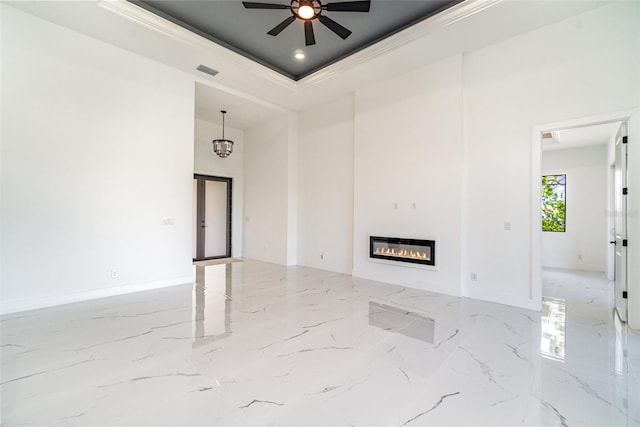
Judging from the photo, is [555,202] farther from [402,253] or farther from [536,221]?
[402,253]

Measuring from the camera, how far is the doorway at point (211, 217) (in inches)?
304

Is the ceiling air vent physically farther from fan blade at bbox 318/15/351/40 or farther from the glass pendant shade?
fan blade at bbox 318/15/351/40

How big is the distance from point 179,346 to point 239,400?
1.10m

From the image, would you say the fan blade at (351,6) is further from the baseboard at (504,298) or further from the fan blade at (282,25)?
the baseboard at (504,298)

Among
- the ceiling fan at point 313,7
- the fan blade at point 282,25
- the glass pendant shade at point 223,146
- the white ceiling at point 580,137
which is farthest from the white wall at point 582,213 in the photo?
the glass pendant shade at point 223,146

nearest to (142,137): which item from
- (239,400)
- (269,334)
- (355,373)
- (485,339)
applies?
(269,334)

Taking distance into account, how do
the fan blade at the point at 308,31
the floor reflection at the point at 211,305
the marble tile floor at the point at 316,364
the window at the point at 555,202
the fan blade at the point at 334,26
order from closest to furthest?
1. the marble tile floor at the point at 316,364
2. the floor reflection at the point at 211,305
3. the fan blade at the point at 334,26
4. the fan blade at the point at 308,31
5. the window at the point at 555,202

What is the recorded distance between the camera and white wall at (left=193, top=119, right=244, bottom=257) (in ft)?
24.6

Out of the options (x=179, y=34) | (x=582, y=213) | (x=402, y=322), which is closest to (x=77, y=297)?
(x=179, y=34)

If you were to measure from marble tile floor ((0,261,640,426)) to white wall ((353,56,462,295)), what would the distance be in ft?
3.42

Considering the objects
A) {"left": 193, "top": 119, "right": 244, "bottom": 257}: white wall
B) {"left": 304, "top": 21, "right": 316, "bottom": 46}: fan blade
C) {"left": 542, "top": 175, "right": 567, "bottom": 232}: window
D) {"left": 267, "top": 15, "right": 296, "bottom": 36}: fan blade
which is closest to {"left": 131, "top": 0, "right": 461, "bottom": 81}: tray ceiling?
{"left": 267, "top": 15, "right": 296, "bottom": 36}: fan blade

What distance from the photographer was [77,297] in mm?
4004

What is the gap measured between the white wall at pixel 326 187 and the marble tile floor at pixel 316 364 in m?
2.33

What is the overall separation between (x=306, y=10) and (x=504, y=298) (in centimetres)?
461
